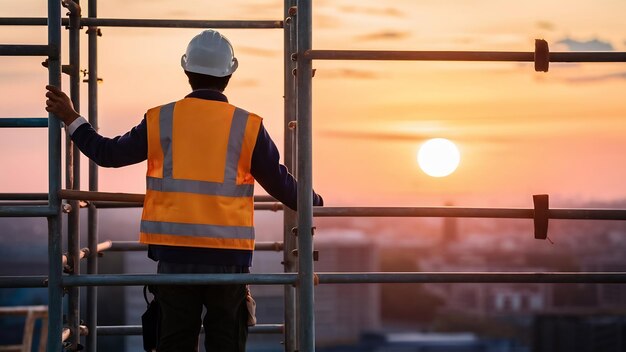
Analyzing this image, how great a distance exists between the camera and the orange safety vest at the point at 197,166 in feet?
14.2

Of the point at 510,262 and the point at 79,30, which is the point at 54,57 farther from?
the point at 510,262

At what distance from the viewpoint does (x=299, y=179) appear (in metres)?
4.29

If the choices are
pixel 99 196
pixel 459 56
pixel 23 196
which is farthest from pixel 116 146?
pixel 23 196

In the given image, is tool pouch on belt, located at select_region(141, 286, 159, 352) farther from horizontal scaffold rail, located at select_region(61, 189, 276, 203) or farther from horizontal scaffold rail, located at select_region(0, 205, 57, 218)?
horizontal scaffold rail, located at select_region(0, 205, 57, 218)

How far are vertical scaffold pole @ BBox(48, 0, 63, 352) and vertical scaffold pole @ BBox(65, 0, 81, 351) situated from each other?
0.88m

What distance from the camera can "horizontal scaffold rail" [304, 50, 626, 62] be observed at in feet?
13.8

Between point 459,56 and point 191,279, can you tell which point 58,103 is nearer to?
point 191,279

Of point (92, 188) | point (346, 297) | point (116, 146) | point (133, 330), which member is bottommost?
point (346, 297)

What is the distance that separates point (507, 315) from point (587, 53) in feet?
416

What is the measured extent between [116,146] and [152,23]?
70.7 inches

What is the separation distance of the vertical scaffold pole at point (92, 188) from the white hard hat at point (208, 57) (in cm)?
165

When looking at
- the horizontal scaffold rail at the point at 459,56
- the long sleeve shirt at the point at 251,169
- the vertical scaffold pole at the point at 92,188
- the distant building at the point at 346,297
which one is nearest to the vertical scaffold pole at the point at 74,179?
the vertical scaffold pole at the point at 92,188

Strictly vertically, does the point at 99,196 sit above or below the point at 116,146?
below

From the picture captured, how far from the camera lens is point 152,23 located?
605 cm
